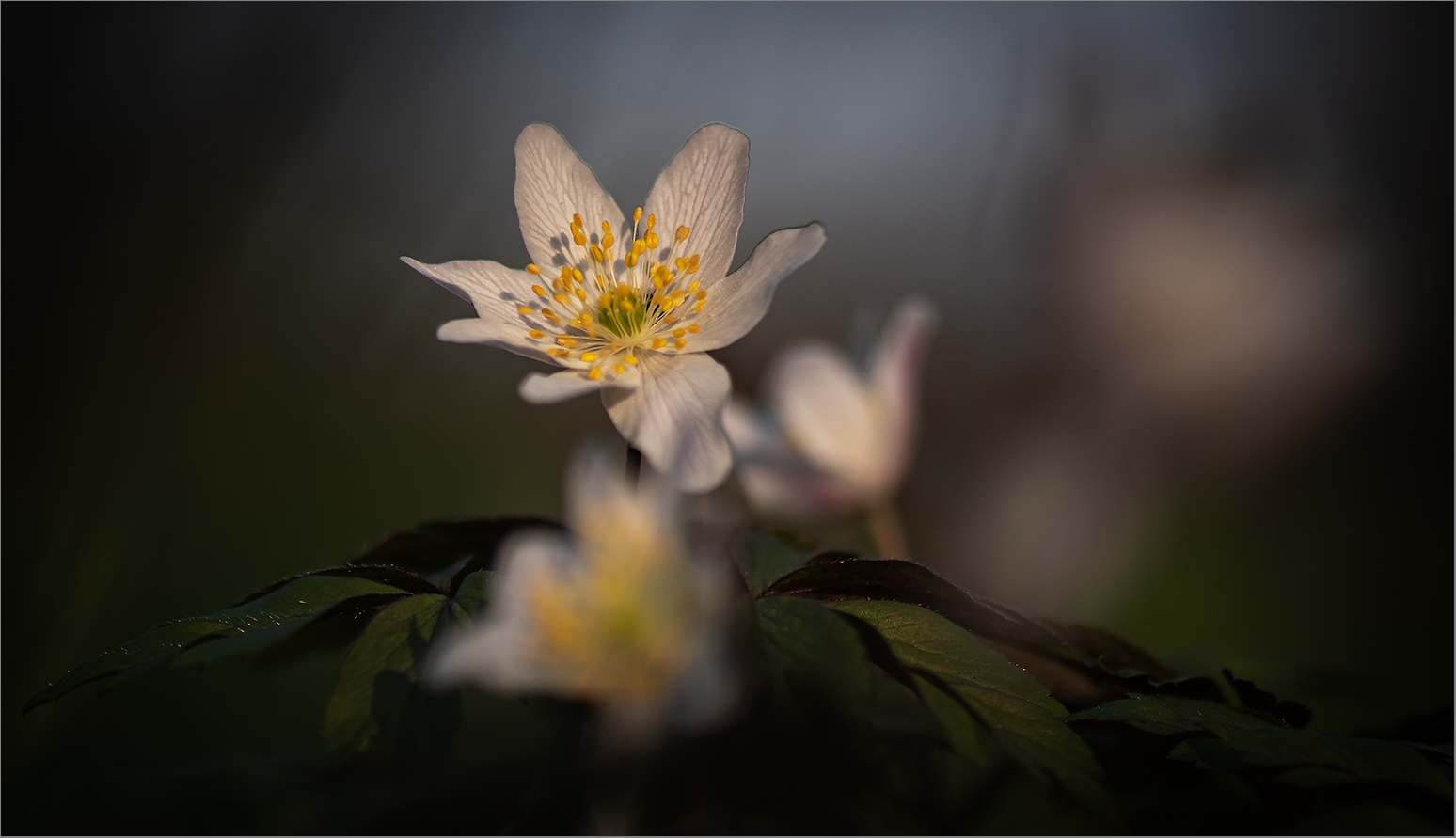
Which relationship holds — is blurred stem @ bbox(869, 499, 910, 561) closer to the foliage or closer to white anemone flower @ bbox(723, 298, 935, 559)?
white anemone flower @ bbox(723, 298, 935, 559)

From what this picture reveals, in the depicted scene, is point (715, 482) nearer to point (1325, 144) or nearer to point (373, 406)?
point (373, 406)

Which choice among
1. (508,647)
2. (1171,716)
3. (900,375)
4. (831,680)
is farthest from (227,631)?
(900,375)

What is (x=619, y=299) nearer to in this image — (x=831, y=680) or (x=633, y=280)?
(x=633, y=280)

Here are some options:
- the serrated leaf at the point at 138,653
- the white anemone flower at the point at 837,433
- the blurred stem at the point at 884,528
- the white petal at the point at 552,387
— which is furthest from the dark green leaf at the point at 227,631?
the blurred stem at the point at 884,528

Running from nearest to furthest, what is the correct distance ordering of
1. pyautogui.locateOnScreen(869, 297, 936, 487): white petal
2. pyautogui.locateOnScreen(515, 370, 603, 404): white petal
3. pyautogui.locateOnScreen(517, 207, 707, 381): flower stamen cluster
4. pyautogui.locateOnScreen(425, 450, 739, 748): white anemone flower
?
1. pyautogui.locateOnScreen(425, 450, 739, 748): white anemone flower
2. pyautogui.locateOnScreen(515, 370, 603, 404): white petal
3. pyautogui.locateOnScreen(517, 207, 707, 381): flower stamen cluster
4. pyautogui.locateOnScreen(869, 297, 936, 487): white petal

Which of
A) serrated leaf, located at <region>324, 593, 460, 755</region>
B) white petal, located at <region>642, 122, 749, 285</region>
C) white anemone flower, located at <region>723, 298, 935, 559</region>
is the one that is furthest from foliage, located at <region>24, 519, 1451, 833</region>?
white anemone flower, located at <region>723, 298, 935, 559</region>
